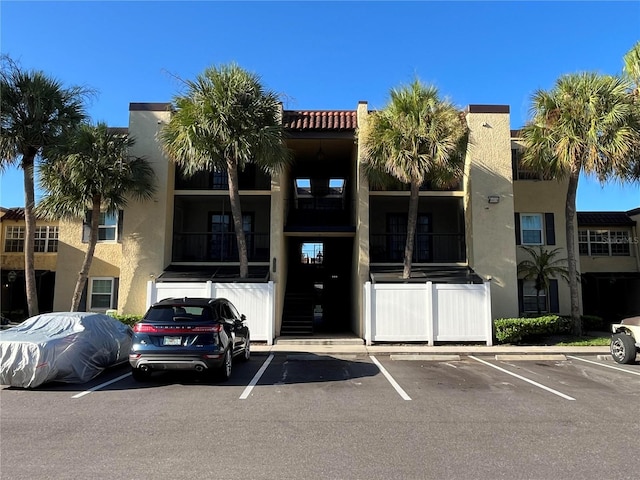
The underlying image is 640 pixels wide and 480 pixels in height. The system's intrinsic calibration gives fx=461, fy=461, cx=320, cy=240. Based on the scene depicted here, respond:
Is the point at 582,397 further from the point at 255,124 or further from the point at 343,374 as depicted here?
the point at 255,124

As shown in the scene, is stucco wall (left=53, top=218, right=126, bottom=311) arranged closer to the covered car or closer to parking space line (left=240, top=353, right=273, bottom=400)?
the covered car

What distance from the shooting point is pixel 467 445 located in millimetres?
5312

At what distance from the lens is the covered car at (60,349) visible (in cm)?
824

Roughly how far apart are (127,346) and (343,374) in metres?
5.16

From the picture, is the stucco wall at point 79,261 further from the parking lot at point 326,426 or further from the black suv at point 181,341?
the black suv at point 181,341

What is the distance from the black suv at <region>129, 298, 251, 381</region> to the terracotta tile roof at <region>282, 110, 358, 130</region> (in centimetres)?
979

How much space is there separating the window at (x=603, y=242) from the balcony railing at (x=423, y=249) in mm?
7726

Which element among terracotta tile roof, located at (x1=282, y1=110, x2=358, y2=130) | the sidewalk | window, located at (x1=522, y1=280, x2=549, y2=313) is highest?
terracotta tile roof, located at (x1=282, y1=110, x2=358, y2=130)

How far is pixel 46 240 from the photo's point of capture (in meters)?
21.4

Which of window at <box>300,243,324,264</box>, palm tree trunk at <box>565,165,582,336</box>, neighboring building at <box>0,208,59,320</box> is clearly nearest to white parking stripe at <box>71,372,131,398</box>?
window at <box>300,243,324,264</box>

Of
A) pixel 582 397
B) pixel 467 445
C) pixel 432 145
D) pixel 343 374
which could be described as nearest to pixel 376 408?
pixel 467 445

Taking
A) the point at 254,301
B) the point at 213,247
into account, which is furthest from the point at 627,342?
the point at 213,247

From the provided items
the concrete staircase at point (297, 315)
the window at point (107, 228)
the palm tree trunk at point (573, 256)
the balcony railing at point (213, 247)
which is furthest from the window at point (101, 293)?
the palm tree trunk at point (573, 256)

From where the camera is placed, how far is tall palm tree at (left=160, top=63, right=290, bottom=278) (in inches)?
563
